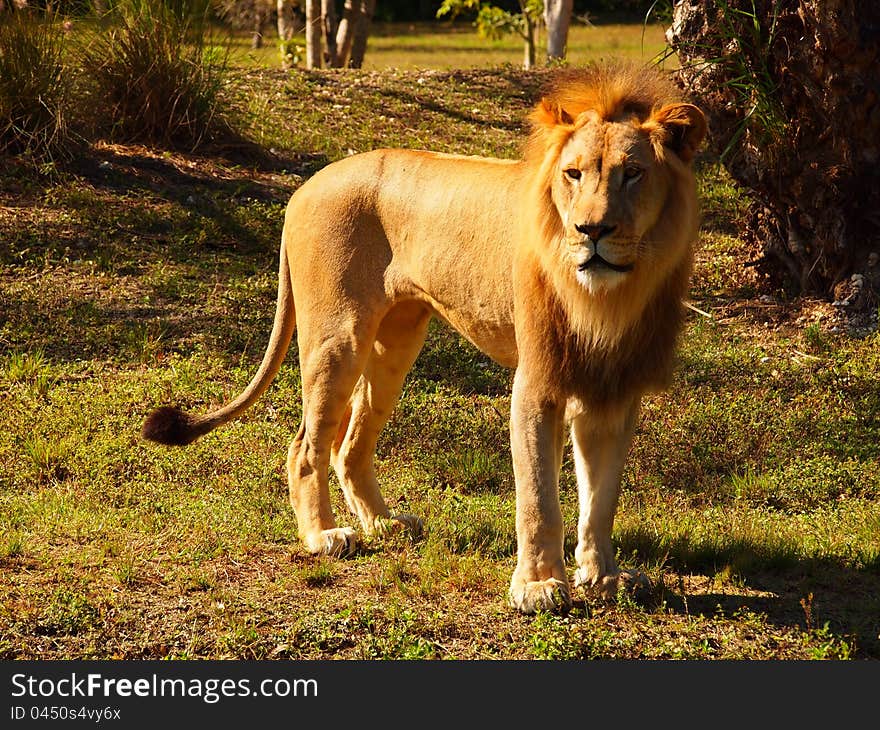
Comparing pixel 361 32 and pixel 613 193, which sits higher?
pixel 361 32

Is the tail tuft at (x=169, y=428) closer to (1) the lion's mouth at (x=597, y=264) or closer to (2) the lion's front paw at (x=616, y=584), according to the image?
(2) the lion's front paw at (x=616, y=584)

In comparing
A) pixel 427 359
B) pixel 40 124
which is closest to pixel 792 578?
pixel 427 359

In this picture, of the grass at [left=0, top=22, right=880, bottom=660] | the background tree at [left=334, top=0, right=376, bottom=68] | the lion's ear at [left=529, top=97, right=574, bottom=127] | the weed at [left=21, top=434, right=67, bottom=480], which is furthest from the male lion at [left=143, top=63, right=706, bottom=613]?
the background tree at [left=334, top=0, right=376, bottom=68]

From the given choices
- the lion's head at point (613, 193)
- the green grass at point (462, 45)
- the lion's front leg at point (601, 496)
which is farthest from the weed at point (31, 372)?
the green grass at point (462, 45)

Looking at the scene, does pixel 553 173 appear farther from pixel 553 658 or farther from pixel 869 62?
pixel 869 62

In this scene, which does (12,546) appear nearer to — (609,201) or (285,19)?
(609,201)

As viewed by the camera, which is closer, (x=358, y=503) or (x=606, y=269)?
(x=606, y=269)

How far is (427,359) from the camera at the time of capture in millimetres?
6777

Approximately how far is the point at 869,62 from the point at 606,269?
3.59 metres

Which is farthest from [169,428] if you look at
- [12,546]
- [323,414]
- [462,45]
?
[462,45]

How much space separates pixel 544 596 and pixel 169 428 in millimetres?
1558

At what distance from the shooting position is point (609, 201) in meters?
3.44

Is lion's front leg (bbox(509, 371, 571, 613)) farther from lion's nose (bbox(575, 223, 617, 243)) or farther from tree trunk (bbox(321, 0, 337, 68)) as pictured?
tree trunk (bbox(321, 0, 337, 68))

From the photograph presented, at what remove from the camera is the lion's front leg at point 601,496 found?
3.99 m
